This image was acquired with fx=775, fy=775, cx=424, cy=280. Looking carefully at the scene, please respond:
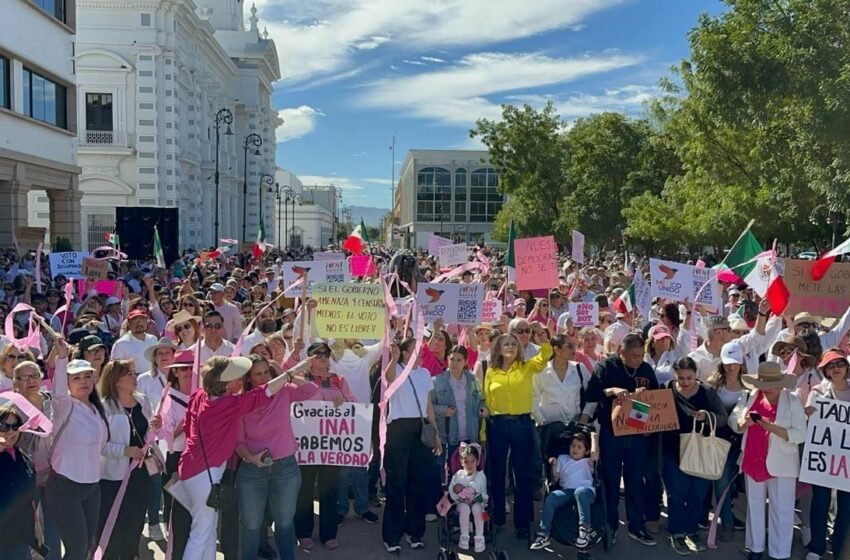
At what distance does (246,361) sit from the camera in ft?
16.8

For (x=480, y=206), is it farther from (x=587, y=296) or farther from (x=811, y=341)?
(x=811, y=341)

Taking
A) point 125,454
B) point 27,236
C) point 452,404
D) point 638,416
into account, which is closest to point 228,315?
point 452,404

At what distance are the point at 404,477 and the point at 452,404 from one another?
74cm

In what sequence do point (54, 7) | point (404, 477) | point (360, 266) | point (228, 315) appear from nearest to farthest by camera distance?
point (404, 477)
point (228, 315)
point (360, 266)
point (54, 7)

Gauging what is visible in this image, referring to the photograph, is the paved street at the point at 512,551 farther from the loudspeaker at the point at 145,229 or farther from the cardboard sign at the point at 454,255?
the loudspeaker at the point at 145,229

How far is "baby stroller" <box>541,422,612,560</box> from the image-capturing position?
5.91 meters

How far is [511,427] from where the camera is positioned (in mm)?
6387

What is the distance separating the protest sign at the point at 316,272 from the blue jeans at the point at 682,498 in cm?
549

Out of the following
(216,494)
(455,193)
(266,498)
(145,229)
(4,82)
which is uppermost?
(455,193)

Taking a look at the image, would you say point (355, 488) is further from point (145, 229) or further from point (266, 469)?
point (145, 229)

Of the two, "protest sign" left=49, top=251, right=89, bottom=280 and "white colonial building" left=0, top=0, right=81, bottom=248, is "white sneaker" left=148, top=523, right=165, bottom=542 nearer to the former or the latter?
"protest sign" left=49, top=251, right=89, bottom=280

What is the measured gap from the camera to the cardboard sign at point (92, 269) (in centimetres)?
1234

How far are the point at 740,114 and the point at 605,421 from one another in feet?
31.8

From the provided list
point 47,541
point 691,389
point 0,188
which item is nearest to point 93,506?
point 47,541
